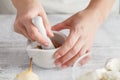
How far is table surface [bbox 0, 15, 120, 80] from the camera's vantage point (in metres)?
0.78

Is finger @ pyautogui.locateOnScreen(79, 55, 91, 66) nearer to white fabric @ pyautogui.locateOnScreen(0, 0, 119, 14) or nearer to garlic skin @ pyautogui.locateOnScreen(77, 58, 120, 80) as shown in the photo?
garlic skin @ pyautogui.locateOnScreen(77, 58, 120, 80)

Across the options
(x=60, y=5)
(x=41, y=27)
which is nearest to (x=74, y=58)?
(x=41, y=27)

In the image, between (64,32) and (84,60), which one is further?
(64,32)

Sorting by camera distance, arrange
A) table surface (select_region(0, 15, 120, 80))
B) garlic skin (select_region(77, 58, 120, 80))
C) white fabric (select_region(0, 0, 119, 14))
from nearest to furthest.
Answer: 1. garlic skin (select_region(77, 58, 120, 80))
2. table surface (select_region(0, 15, 120, 80))
3. white fabric (select_region(0, 0, 119, 14))

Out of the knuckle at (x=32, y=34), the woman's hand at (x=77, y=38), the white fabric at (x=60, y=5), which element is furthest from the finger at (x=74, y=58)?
the white fabric at (x=60, y=5)

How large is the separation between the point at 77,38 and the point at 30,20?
13 centimetres

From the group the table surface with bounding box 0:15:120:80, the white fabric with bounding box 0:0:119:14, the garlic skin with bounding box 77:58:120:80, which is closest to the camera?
the garlic skin with bounding box 77:58:120:80

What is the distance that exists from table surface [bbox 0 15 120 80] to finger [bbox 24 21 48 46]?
9 cm

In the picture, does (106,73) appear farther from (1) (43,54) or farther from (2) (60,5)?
(2) (60,5)

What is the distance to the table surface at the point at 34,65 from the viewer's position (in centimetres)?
78

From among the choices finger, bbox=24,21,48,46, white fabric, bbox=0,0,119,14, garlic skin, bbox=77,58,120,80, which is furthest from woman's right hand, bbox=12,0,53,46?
white fabric, bbox=0,0,119,14

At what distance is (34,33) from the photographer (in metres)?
0.75

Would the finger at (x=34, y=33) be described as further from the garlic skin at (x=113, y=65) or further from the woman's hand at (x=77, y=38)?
the garlic skin at (x=113, y=65)

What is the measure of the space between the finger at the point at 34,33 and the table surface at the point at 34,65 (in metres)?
0.09
